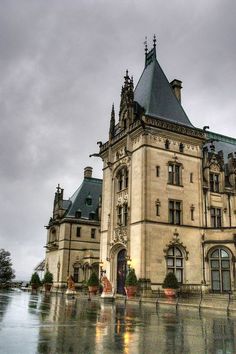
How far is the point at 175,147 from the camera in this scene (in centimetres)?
3959

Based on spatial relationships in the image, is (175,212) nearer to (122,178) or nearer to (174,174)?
(174,174)

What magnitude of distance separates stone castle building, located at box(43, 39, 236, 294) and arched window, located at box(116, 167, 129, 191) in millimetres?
109

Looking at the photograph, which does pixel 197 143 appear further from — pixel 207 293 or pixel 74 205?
pixel 74 205

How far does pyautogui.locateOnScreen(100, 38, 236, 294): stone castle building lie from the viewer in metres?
35.8

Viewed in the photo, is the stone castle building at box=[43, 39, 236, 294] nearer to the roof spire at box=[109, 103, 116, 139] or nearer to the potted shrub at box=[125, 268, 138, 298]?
the roof spire at box=[109, 103, 116, 139]

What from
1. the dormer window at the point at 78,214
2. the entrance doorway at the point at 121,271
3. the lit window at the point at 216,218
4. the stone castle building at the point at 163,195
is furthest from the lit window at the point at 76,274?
the lit window at the point at 216,218

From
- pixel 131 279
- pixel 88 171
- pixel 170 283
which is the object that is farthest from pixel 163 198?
pixel 88 171

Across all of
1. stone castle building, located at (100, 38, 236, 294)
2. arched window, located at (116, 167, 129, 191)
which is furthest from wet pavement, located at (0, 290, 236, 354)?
arched window, located at (116, 167, 129, 191)

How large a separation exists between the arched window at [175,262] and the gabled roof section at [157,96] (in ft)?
44.9

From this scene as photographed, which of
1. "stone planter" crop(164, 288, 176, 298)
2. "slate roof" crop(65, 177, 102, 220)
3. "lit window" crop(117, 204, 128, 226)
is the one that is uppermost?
"slate roof" crop(65, 177, 102, 220)

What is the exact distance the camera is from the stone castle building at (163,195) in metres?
35.9

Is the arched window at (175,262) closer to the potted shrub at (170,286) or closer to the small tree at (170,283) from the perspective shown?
the small tree at (170,283)

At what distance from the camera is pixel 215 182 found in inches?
1651

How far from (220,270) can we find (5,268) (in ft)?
160
